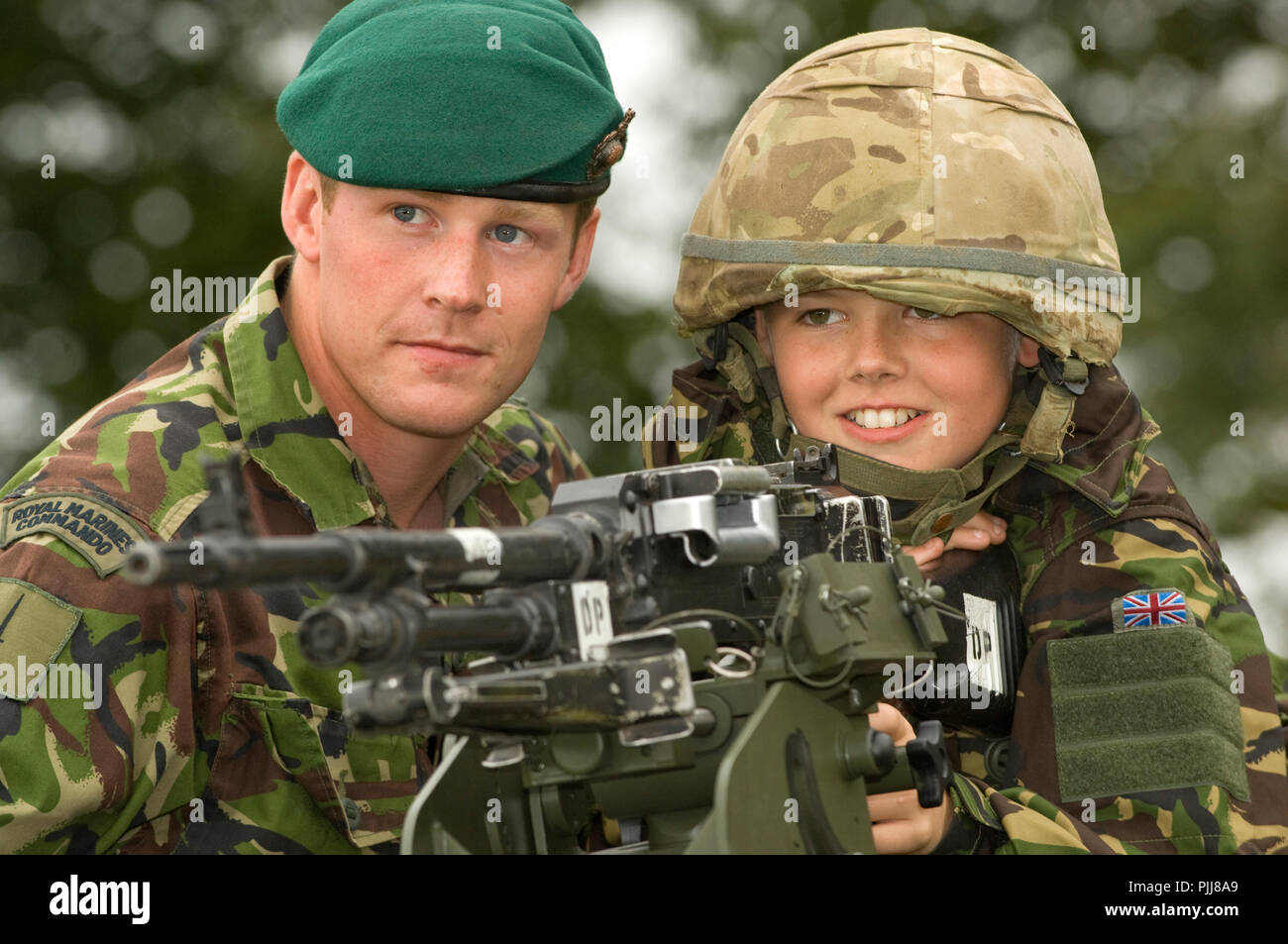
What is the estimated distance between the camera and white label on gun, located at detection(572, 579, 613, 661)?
2.98 metres

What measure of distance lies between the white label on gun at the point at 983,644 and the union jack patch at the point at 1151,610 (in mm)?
346

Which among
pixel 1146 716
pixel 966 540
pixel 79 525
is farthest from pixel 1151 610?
pixel 79 525

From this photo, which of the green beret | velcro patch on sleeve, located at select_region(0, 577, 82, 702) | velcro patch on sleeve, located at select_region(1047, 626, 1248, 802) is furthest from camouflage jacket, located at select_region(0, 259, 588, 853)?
velcro patch on sleeve, located at select_region(1047, 626, 1248, 802)

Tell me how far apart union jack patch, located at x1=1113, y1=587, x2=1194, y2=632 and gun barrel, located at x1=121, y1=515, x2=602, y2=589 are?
202 cm

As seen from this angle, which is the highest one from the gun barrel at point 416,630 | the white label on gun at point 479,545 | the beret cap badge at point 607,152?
the beret cap badge at point 607,152

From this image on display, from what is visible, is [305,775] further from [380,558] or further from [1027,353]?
[1027,353]

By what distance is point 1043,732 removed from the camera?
4574 millimetres

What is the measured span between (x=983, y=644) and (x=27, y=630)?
2.55 m

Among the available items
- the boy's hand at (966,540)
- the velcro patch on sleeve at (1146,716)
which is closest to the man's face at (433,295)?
the boy's hand at (966,540)

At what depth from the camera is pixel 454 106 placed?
4383 mm

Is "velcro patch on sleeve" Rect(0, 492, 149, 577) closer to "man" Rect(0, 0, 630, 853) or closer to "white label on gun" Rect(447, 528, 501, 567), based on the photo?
"man" Rect(0, 0, 630, 853)

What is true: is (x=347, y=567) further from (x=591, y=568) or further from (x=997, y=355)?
(x=997, y=355)

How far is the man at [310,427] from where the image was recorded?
3970 millimetres

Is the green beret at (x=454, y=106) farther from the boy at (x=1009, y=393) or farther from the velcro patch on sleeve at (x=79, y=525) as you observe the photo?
the velcro patch on sleeve at (x=79, y=525)
